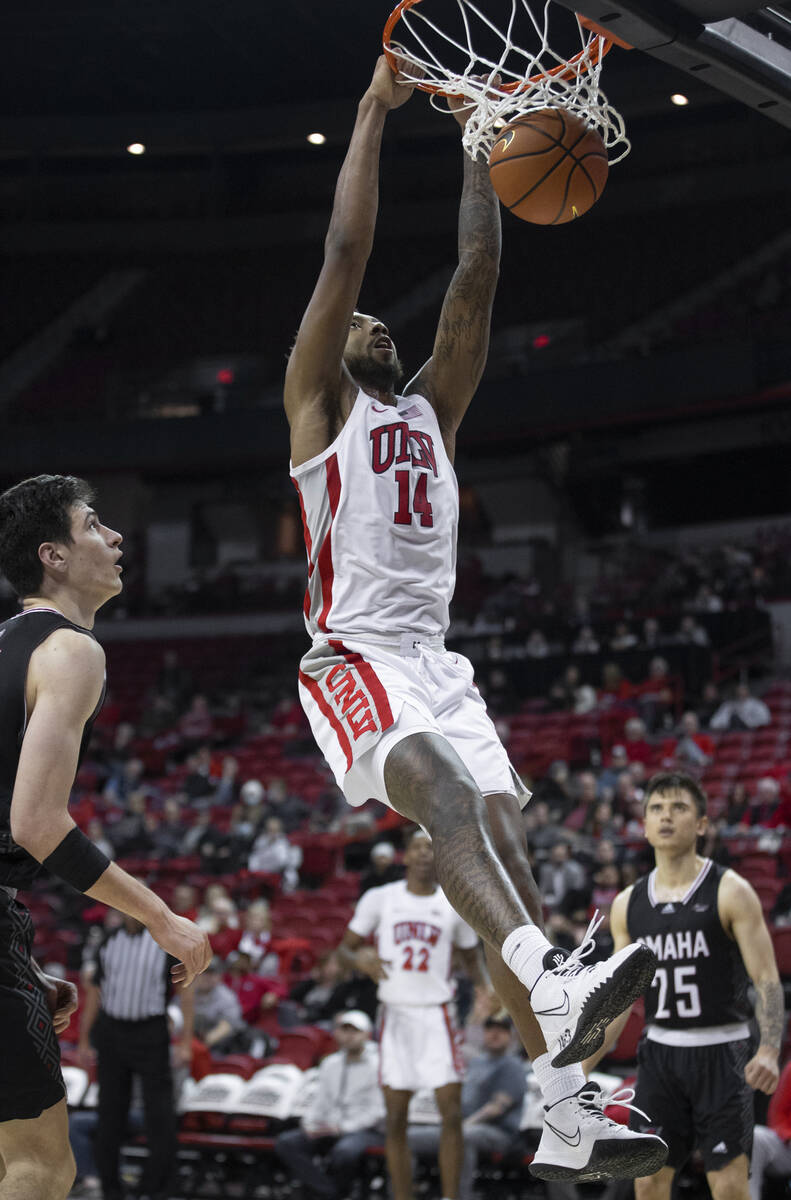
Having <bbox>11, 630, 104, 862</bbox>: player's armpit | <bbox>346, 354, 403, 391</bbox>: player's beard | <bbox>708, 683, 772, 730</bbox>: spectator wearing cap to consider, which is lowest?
<bbox>11, 630, 104, 862</bbox>: player's armpit

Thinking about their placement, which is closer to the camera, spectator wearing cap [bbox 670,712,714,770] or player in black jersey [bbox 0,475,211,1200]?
player in black jersey [bbox 0,475,211,1200]

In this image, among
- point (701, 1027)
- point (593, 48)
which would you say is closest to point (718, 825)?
point (701, 1027)

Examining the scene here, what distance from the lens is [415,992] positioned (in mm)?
8039

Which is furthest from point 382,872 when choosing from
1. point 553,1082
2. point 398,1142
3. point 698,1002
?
point 553,1082

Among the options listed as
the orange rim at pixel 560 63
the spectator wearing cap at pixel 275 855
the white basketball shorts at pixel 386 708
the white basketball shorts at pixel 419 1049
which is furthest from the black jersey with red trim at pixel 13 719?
the spectator wearing cap at pixel 275 855

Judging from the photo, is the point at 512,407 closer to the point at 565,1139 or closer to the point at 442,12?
the point at 442,12

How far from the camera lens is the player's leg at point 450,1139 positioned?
7.51m

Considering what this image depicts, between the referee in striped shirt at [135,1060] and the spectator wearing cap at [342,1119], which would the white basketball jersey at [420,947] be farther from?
the referee in striped shirt at [135,1060]

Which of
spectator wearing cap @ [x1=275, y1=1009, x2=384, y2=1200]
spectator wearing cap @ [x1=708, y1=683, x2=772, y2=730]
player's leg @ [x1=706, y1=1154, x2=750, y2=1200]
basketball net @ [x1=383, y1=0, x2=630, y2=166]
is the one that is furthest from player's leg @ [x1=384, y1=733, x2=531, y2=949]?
spectator wearing cap @ [x1=708, y1=683, x2=772, y2=730]

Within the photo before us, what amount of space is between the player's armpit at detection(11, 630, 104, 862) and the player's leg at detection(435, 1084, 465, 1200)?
5.07m

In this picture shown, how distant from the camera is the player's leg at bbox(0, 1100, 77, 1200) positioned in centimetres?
329

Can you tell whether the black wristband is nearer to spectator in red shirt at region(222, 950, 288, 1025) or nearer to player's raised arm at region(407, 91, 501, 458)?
player's raised arm at region(407, 91, 501, 458)

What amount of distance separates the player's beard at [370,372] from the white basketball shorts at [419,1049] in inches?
183

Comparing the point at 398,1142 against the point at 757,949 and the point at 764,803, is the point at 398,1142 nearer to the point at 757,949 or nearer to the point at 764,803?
the point at 757,949
